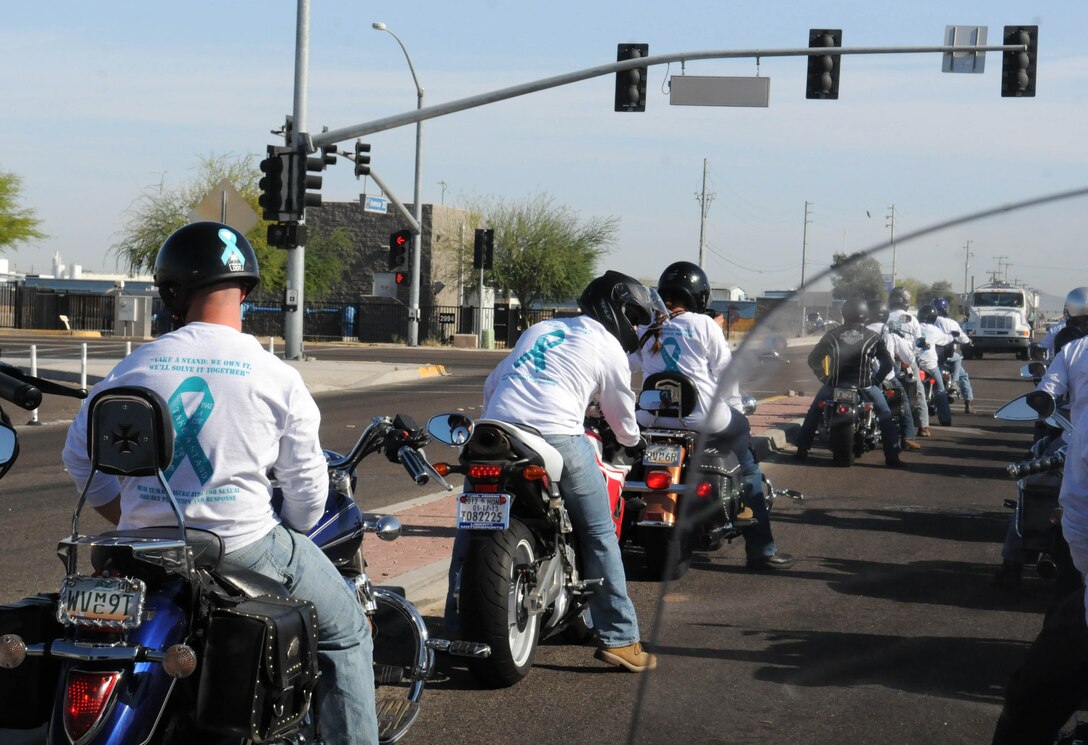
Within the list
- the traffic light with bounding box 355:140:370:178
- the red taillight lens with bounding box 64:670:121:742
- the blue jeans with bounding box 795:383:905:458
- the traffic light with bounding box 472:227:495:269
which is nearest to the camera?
the blue jeans with bounding box 795:383:905:458

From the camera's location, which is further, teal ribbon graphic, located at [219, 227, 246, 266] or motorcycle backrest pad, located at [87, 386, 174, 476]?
teal ribbon graphic, located at [219, 227, 246, 266]

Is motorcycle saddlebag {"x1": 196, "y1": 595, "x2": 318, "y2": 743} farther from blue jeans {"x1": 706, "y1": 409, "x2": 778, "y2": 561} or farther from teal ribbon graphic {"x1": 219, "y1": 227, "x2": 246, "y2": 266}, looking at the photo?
blue jeans {"x1": 706, "y1": 409, "x2": 778, "y2": 561}

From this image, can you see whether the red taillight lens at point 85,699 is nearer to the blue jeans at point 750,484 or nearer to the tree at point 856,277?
the blue jeans at point 750,484

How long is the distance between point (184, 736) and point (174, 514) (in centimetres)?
51

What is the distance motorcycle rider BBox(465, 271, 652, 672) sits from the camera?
5312mm

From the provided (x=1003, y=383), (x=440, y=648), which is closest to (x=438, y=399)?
(x=440, y=648)

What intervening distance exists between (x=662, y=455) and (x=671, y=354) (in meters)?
0.80

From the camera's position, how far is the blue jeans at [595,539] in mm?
5289

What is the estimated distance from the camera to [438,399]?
891 inches

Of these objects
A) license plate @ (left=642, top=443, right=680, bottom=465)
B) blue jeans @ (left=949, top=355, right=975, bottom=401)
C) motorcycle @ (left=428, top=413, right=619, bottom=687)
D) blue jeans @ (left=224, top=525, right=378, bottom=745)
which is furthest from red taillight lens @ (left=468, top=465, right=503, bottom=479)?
blue jeans @ (left=949, top=355, right=975, bottom=401)

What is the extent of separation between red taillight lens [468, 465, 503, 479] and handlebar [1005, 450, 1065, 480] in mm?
2111

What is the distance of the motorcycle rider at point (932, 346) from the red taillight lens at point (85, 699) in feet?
5.84

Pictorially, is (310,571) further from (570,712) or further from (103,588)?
(570,712)

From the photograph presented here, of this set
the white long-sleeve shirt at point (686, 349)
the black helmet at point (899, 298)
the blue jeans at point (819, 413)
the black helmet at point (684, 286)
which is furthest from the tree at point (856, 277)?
the black helmet at point (684, 286)
